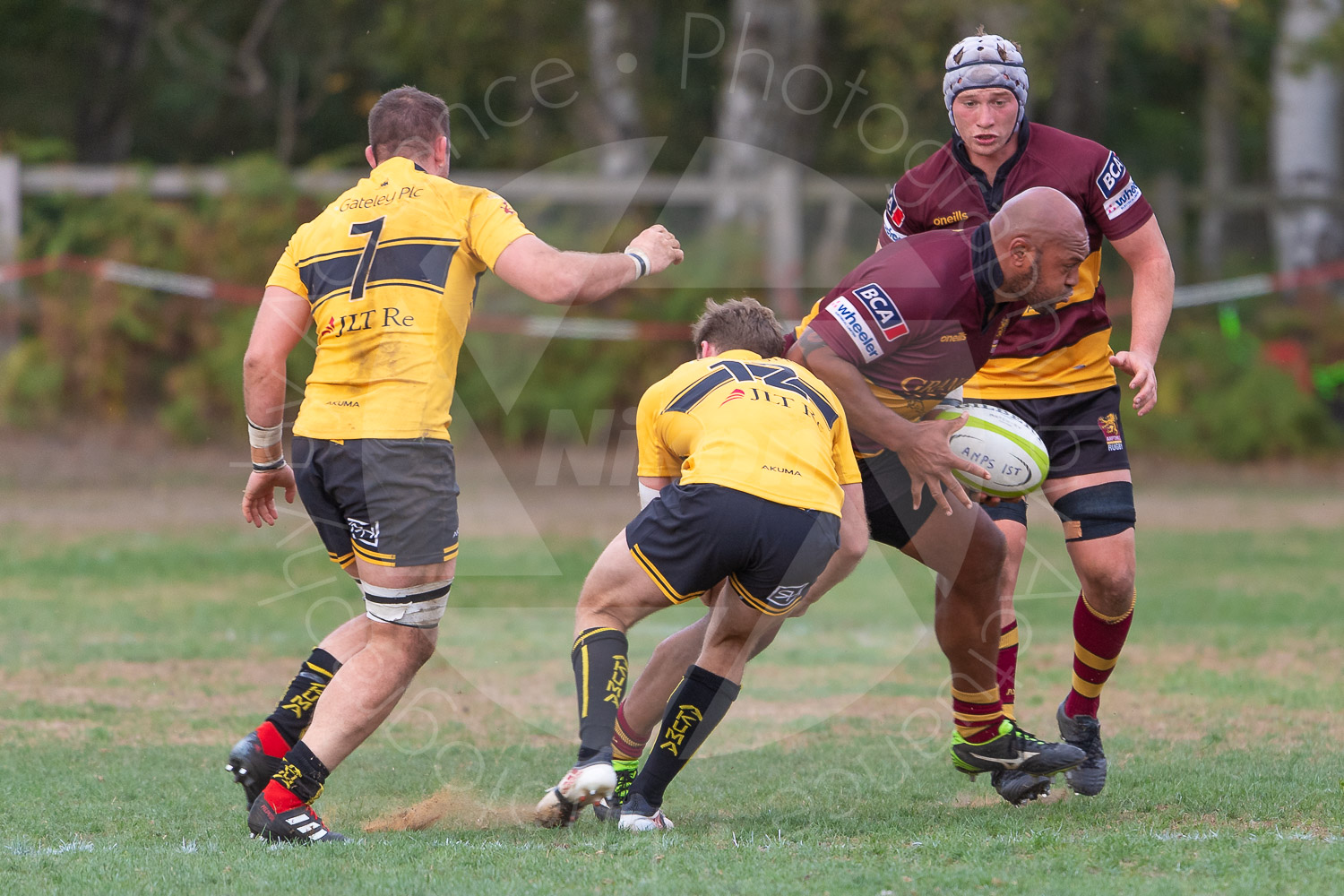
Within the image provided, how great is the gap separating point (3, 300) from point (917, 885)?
48.7 ft

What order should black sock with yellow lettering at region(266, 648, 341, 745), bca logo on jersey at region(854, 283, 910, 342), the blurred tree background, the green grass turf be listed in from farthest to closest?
the blurred tree background < black sock with yellow lettering at region(266, 648, 341, 745) < bca logo on jersey at region(854, 283, 910, 342) < the green grass turf

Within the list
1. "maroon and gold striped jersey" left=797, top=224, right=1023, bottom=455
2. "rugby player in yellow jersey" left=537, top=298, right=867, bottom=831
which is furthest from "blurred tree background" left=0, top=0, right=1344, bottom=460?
"rugby player in yellow jersey" left=537, top=298, right=867, bottom=831

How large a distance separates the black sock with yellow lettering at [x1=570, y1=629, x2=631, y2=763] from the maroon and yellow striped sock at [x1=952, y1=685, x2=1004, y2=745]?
4.54 ft

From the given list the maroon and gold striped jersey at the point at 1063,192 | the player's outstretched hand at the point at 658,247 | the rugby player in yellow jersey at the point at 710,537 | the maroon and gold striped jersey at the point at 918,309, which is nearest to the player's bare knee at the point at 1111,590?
the maroon and gold striped jersey at the point at 1063,192

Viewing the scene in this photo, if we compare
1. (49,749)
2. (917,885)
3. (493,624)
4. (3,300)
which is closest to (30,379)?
(3,300)

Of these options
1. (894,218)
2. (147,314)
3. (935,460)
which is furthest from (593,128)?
(935,460)

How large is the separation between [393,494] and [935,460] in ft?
5.80

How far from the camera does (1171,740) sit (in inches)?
244

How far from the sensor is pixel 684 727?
4.78m

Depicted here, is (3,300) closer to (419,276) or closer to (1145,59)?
(419,276)

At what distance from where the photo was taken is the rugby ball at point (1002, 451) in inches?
205

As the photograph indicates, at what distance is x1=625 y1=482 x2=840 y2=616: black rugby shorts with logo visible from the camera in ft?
14.7

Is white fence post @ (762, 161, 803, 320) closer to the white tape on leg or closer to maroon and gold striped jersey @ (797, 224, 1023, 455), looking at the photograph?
maroon and gold striped jersey @ (797, 224, 1023, 455)

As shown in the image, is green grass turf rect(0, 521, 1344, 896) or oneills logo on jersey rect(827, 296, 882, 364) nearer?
green grass turf rect(0, 521, 1344, 896)
